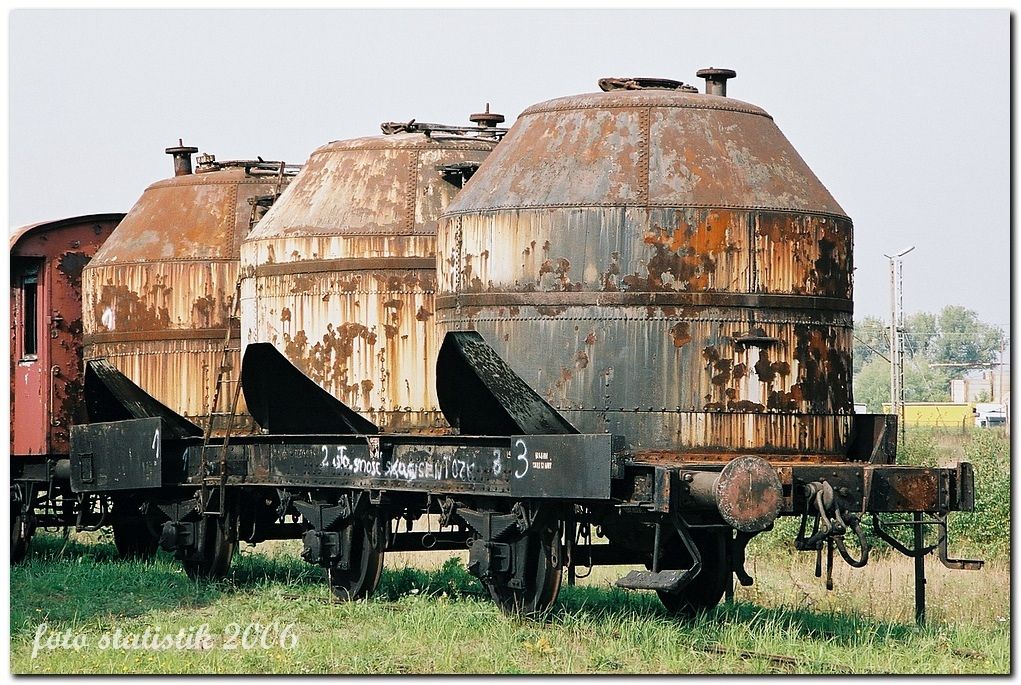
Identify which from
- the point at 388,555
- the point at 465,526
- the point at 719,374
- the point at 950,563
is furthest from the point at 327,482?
the point at 388,555

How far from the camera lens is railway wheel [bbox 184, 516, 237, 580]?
1688cm

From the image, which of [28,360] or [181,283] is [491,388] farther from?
[28,360]

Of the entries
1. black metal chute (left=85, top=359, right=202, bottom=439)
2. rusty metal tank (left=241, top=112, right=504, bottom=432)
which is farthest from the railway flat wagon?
black metal chute (left=85, top=359, right=202, bottom=439)

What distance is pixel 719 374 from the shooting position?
12.1 m

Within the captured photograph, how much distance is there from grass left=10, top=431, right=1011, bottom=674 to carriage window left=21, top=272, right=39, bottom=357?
2632 millimetres

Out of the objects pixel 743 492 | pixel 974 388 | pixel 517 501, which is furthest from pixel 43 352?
pixel 974 388

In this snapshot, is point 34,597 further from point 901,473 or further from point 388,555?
point 901,473

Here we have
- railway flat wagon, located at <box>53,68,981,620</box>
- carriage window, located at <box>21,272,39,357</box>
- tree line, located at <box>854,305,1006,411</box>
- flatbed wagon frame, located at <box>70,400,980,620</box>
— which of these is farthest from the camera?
tree line, located at <box>854,305,1006,411</box>

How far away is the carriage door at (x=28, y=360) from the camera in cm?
1956

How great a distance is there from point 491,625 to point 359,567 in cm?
262

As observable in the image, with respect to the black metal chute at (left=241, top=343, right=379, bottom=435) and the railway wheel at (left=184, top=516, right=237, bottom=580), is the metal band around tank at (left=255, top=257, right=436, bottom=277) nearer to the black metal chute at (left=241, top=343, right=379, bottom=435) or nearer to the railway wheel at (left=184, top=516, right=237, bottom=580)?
the black metal chute at (left=241, top=343, right=379, bottom=435)

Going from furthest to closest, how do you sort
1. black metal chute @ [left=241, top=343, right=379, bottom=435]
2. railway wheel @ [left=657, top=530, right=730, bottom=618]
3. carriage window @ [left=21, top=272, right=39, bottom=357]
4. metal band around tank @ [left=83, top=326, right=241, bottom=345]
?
1. carriage window @ [left=21, top=272, right=39, bottom=357]
2. metal band around tank @ [left=83, top=326, right=241, bottom=345]
3. black metal chute @ [left=241, top=343, right=379, bottom=435]
4. railway wheel @ [left=657, top=530, right=730, bottom=618]

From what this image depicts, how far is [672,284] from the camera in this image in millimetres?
12086

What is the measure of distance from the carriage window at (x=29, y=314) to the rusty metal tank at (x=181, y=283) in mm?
1664
